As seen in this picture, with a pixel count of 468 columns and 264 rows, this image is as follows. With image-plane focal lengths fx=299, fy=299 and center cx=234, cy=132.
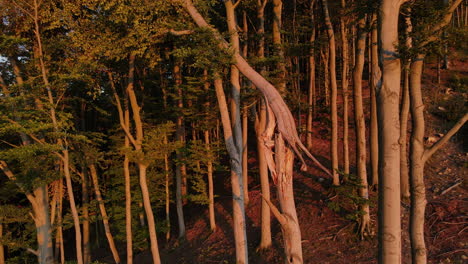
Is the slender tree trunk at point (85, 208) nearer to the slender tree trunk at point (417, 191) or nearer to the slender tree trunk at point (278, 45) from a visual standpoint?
the slender tree trunk at point (278, 45)

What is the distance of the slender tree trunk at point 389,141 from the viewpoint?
4.49 meters

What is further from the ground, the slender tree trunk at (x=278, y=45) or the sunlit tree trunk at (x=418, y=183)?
the slender tree trunk at (x=278, y=45)

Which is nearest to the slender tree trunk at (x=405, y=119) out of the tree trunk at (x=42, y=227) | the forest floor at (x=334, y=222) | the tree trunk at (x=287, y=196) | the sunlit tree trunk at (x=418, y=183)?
the sunlit tree trunk at (x=418, y=183)

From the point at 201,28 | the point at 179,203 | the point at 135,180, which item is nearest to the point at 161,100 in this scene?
the point at 135,180

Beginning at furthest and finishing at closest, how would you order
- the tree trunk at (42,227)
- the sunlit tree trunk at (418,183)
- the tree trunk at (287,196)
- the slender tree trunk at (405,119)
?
the tree trunk at (42,227)
the slender tree trunk at (405,119)
the sunlit tree trunk at (418,183)
the tree trunk at (287,196)

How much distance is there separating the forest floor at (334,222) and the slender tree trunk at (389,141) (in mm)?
4117

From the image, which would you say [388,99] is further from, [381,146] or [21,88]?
[21,88]

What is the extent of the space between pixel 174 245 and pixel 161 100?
27.1 ft

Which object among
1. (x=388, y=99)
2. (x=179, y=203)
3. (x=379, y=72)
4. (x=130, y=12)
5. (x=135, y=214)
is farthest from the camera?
(x=135, y=214)

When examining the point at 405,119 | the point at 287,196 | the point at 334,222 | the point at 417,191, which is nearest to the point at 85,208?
the point at 334,222

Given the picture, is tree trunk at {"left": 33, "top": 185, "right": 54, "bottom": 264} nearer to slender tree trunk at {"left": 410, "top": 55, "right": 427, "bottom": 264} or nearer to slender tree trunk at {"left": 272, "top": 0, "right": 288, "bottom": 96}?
slender tree trunk at {"left": 272, "top": 0, "right": 288, "bottom": 96}

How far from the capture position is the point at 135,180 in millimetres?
17125

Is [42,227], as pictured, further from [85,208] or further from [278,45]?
[278,45]

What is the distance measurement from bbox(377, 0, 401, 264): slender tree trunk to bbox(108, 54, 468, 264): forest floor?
4117mm
